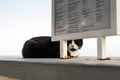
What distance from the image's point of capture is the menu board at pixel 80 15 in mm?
1043

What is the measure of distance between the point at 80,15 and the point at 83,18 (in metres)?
0.02

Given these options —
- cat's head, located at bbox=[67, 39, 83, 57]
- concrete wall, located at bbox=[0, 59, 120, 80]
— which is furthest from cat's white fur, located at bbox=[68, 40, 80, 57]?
concrete wall, located at bbox=[0, 59, 120, 80]

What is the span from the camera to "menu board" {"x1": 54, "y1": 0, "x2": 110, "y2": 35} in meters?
1.04

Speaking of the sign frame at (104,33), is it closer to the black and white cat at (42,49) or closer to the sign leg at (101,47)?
the sign leg at (101,47)

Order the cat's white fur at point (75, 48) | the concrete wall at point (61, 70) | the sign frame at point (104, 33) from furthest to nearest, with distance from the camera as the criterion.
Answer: the cat's white fur at point (75, 48), the sign frame at point (104, 33), the concrete wall at point (61, 70)

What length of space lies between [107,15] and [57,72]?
0.29m

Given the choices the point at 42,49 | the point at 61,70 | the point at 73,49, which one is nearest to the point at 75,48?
the point at 73,49

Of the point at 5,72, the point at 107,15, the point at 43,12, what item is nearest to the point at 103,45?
the point at 107,15

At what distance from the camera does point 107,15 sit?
1.02m

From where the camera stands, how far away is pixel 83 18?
114 centimetres

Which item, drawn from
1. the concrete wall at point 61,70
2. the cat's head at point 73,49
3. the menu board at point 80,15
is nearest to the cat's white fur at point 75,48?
the cat's head at point 73,49

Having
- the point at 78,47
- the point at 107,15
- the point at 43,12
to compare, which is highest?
the point at 43,12

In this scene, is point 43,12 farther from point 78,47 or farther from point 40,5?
point 78,47

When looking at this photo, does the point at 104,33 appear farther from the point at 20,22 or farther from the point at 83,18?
the point at 20,22
